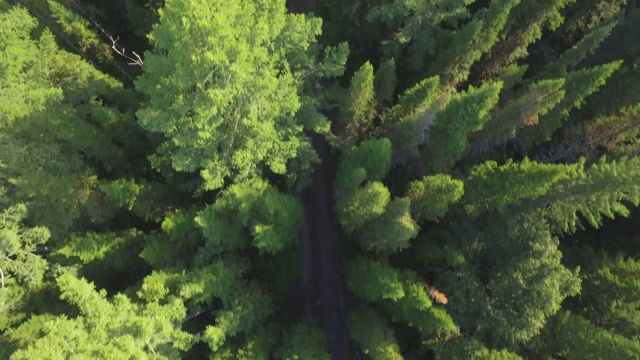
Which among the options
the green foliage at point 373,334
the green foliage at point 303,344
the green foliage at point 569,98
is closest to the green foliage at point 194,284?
the green foliage at point 303,344

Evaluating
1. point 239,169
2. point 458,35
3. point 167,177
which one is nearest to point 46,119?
point 167,177

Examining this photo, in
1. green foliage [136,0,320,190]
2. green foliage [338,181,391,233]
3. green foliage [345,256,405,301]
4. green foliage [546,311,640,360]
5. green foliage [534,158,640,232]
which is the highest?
green foliage [136,0,320,190]

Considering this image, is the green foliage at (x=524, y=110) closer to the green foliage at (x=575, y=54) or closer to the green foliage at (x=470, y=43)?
the green foliage at (x=575, y=54)

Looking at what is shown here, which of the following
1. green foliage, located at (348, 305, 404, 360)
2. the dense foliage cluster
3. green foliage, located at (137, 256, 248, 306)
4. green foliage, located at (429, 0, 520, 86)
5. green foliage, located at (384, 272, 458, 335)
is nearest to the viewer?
the dense foliage cluster

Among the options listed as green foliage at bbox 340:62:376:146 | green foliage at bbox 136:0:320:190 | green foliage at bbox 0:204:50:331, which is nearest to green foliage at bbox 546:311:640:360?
green foliage at bbox 340:62:376:146

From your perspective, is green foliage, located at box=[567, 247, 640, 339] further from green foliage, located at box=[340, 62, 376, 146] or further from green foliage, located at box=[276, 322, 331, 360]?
green foliage, located at box=[340, 62, 376, 146]

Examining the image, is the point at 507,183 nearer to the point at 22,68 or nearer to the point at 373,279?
the point at 373,279

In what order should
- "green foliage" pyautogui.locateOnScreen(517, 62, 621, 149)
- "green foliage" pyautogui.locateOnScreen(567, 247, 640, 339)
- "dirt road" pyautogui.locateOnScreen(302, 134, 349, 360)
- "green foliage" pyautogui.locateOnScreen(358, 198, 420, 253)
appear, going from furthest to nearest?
"dirt road" pyautogui.locateOnScreen(302, 134, 349, 360)
"green foliage" pyautogui.locateOnScreen(567, 247, 640, 339)
"green foliage" pyautogui.locateOnScreen(517, 62, 621, 149)
"green foliage" pyautogui.locateOnScreen(358, 198, 420, 253)

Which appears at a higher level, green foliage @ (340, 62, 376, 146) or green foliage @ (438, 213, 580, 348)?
green foliage @ (340, 62, 376, 146)
